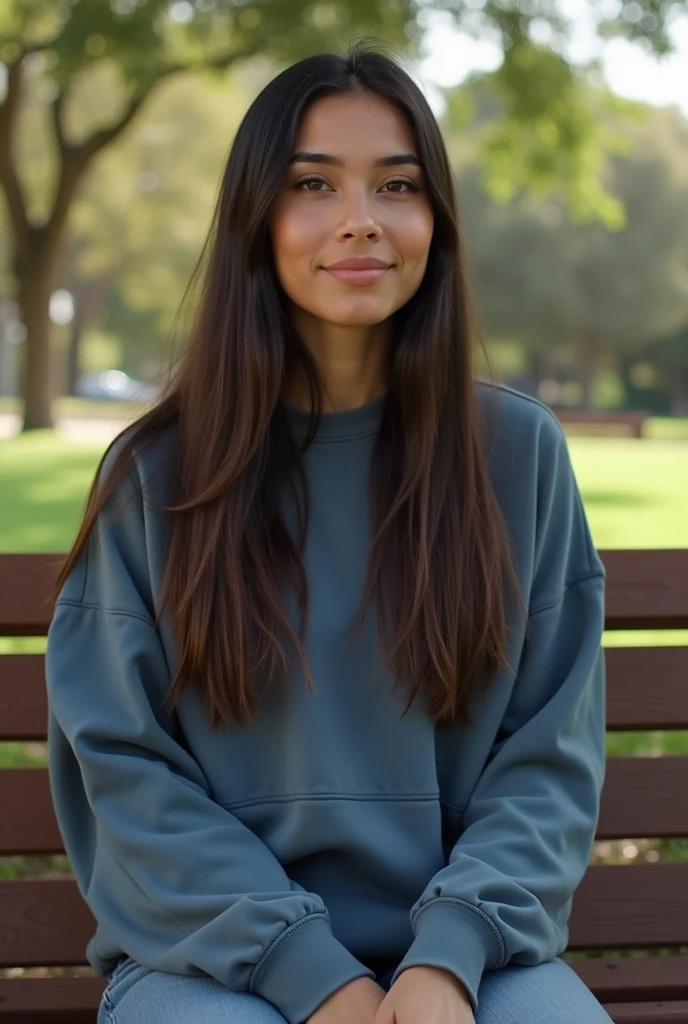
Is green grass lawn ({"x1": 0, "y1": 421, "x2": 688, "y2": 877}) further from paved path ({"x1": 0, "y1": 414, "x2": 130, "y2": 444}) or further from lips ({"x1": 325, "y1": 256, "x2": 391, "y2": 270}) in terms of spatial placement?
lips ({"x1": 325, "y1": 256, "x2": 391, "y2": 270})

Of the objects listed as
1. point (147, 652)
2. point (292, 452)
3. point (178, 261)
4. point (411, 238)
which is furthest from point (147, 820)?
point (178, 261)

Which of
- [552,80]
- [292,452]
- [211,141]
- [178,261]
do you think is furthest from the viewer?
[178,261]

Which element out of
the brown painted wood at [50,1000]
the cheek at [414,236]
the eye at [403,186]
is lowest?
the brown painted wood at [50,1000]

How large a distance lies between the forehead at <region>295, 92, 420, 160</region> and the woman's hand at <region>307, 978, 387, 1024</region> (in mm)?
1386

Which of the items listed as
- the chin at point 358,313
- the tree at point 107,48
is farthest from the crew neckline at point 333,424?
the tree at point 107,48

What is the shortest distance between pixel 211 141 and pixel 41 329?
56.1ft

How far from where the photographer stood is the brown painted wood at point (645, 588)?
296cm

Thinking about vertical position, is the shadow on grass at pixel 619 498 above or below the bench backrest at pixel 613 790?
below

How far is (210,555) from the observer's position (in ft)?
7.93

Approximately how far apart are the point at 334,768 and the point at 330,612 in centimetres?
27

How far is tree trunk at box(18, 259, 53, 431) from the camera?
22.1 metres

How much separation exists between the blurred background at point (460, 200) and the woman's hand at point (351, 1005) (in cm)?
118

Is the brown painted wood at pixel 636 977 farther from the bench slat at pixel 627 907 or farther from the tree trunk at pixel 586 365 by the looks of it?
the tree trunk at pixel 586 365

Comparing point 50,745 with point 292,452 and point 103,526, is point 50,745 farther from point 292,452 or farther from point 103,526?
point 292,452
